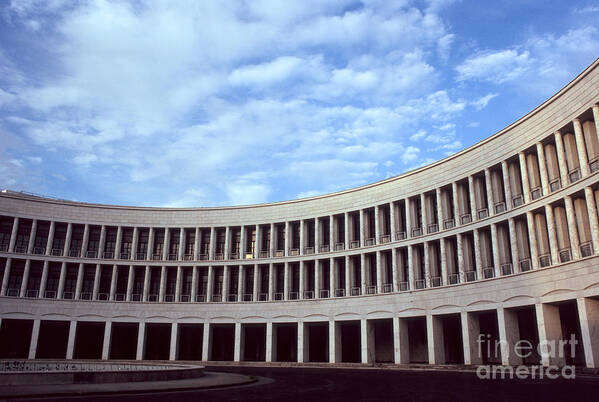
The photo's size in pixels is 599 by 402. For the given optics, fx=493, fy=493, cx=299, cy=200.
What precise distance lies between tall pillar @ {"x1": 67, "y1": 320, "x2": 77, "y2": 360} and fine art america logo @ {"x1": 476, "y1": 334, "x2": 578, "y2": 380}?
42.4 meters

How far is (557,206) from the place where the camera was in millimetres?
34938

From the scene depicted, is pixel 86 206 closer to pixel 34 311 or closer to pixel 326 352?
pixel 34 311

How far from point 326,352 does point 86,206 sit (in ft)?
110

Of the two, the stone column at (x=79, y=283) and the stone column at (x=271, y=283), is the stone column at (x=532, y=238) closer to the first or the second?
the stone column at (x=271, y=283)

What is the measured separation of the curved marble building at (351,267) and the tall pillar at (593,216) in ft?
0.30

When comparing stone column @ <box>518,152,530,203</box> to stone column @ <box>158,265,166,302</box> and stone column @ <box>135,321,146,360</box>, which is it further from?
stone column @ <box>135,321,146,360</box>

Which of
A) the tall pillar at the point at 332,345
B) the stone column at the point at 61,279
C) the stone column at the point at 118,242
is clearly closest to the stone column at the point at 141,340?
the stone column at the point at 118,242

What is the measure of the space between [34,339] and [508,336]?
47.7m

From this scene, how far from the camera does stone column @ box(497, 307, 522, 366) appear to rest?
119 ft

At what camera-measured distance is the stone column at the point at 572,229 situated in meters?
31.8

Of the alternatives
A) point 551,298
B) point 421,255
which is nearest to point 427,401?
point 551,298

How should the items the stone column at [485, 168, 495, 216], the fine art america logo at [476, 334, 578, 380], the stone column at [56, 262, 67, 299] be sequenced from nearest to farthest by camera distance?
the fine art america logo at [476, 334, 578, 380]
the stone column at [485, 168, 495, 216]
the stone column at [56, 262, 67, 299]

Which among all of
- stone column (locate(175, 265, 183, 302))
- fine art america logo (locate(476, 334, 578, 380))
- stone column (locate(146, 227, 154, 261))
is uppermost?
stone column (locate(146, 227, 154, 261))

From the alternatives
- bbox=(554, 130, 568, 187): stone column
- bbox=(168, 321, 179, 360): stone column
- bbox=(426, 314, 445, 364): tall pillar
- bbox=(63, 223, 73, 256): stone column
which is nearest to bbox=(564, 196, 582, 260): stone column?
bbox=(554, 130, 568, 187): stone column
